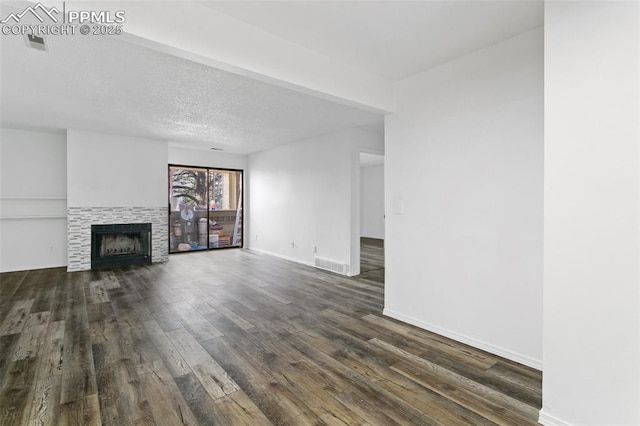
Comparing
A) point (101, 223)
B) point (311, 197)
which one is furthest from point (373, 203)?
point (101, 223)

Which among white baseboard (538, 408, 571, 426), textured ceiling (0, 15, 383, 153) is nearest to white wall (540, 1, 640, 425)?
white baseboard (538, 408, 571, 426)

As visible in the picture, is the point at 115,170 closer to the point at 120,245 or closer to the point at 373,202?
the point at 120,245

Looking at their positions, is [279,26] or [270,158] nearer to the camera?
[279,26]

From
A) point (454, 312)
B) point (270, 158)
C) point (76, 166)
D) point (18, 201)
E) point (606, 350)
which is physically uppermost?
point (270, 158)

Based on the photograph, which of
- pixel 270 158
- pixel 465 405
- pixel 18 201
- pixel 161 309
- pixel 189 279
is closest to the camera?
pixel 465 405

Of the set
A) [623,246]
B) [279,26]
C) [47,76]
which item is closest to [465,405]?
[623,246]

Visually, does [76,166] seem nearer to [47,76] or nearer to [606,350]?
[47,76]

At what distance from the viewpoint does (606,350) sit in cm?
158

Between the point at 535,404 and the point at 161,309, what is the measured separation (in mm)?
3574

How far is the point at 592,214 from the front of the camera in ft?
5.31

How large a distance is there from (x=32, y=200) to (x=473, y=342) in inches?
294

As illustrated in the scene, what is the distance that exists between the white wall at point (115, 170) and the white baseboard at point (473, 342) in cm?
546

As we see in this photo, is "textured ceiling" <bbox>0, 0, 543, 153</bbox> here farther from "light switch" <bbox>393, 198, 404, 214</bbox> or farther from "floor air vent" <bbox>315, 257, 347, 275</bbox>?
"floor air vent" <bbox>315, 257, 347, 275</bbox>

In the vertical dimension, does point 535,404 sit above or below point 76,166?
below
